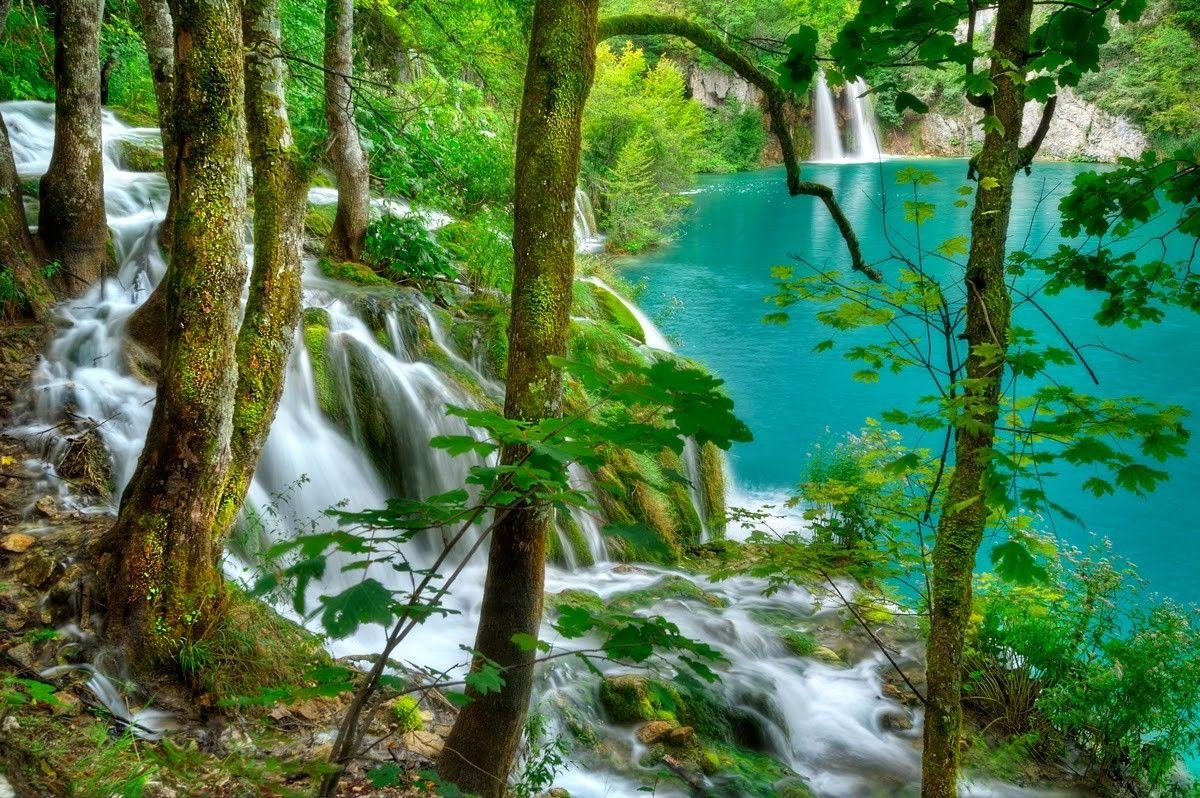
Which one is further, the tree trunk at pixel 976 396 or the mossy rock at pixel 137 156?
the mossy rock at pixel 137 156

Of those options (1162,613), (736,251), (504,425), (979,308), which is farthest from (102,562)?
(736,251)

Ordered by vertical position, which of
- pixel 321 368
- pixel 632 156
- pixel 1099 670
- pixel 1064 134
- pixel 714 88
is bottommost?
pixel 1099 670

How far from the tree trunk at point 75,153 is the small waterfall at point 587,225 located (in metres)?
15.9

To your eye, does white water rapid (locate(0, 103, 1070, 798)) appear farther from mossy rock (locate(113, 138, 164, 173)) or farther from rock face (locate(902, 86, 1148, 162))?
rock face (locate(902, 86, 1148, 162))

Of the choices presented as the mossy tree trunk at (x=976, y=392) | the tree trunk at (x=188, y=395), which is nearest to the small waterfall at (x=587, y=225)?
the tree trunk at (x=188, y=395)

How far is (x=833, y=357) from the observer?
54.6 feet

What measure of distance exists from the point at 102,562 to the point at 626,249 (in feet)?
68.2

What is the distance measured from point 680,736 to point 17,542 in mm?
3947

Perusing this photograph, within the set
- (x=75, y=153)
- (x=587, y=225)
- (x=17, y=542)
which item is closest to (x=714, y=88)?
(x=587, y=225)

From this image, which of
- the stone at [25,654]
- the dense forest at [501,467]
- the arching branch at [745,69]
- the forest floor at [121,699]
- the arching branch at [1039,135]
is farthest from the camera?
the arching branch at [745,69]

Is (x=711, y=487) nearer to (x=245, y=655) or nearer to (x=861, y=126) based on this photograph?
→ (x=245, y=655)

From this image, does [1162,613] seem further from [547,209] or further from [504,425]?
[504,425]

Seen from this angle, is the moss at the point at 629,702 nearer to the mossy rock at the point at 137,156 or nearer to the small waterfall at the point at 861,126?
the mossy rock at the point at 137,156

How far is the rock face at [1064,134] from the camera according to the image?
40.7 m
